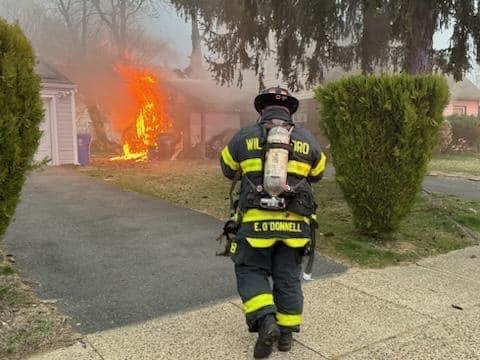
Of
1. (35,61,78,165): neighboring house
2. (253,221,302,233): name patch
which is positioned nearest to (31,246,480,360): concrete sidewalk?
(253,221,302,233): name patch

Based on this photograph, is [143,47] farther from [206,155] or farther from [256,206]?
[256,206]

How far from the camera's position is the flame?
66.5 feet

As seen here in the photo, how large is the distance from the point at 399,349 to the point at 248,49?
10608mm

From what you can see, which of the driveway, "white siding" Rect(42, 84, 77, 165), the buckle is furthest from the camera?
"white siding" Rect(42, 84, 77, 165)

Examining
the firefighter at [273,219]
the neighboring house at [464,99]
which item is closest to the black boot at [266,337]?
the firefighter at [273,219]

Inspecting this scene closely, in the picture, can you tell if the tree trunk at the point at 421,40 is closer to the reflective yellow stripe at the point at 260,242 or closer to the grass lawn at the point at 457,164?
the grass lawn at the point at 457,164

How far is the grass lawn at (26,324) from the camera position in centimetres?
323

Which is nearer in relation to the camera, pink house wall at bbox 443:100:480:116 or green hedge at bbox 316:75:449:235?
green hedge at bbox 316:75:449:235

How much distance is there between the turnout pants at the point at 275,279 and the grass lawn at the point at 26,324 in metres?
1.33

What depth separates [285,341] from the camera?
3.22 metres

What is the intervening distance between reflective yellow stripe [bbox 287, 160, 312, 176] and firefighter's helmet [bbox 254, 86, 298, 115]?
46 cm

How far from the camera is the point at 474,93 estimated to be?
31.7 m

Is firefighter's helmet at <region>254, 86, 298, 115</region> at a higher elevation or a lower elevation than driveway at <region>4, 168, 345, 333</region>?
higher

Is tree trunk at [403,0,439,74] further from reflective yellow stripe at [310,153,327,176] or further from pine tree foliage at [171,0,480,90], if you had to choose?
reflective yellow stripe at [310,153,327,176]
